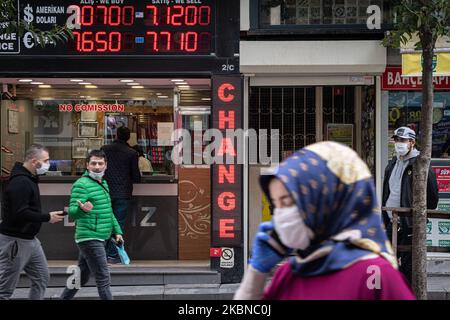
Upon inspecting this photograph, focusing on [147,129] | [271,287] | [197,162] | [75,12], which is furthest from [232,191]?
[271,287]

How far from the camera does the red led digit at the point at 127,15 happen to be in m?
9.83

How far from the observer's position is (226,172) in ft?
32.1

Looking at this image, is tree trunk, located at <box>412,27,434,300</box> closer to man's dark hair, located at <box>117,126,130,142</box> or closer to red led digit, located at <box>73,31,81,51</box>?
man's dark hair, located at <box>117,126,130,142</box>

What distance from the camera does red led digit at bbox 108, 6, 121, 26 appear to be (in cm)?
983

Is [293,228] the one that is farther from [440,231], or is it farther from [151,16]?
[440,231]

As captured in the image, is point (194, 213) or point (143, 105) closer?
point (194, 213)

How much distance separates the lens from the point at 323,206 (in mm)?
2523

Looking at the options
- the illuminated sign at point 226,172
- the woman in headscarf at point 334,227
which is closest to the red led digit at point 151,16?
the illuminated sign at point 226,172

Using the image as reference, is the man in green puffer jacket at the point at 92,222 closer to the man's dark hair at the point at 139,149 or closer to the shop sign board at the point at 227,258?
the shop sign board at the point at 227,258

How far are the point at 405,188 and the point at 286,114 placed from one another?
3.19m

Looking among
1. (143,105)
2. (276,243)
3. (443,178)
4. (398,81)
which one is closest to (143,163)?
(143,105)
